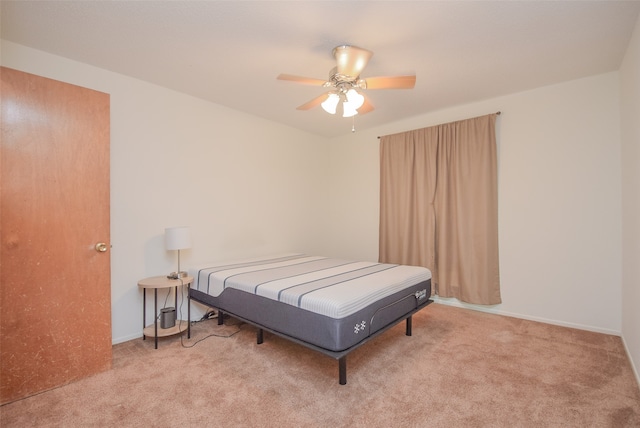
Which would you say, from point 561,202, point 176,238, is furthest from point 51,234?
point 561,202

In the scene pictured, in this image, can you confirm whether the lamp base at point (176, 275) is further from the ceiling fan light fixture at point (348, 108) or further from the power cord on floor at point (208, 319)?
the ceiling fan light fixture at point (348, 108)

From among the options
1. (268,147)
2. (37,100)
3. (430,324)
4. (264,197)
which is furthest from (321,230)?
(37,100)

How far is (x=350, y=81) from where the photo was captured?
2.31 meters

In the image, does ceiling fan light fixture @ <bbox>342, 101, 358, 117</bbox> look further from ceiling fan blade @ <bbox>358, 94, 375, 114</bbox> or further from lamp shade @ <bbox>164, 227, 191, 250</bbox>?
lamp shade @ <bbox>164, 227, 191, 250</bbox>

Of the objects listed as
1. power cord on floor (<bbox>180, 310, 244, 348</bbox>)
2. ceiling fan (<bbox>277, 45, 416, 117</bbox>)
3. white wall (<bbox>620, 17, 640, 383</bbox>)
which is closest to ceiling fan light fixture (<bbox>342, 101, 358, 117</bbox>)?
ceiling fan (<bbox>277, 45, 416, 117</bbox>)

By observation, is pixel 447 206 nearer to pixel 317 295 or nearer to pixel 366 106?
pixel 366 106

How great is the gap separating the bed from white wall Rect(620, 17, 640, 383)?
1.51 meters

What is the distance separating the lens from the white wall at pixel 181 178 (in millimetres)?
2697

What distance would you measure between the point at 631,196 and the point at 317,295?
264 centimetres

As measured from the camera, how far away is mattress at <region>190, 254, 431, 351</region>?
189 centimetres

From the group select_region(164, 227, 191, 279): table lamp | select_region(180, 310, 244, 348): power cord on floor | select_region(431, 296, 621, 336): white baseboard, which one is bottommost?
select_region(180, 310, 244, 348): power cord on floor

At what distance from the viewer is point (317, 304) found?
1.91 meters

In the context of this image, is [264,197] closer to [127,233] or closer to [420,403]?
[127,233]

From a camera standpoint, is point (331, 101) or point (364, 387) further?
point (331, 101)
